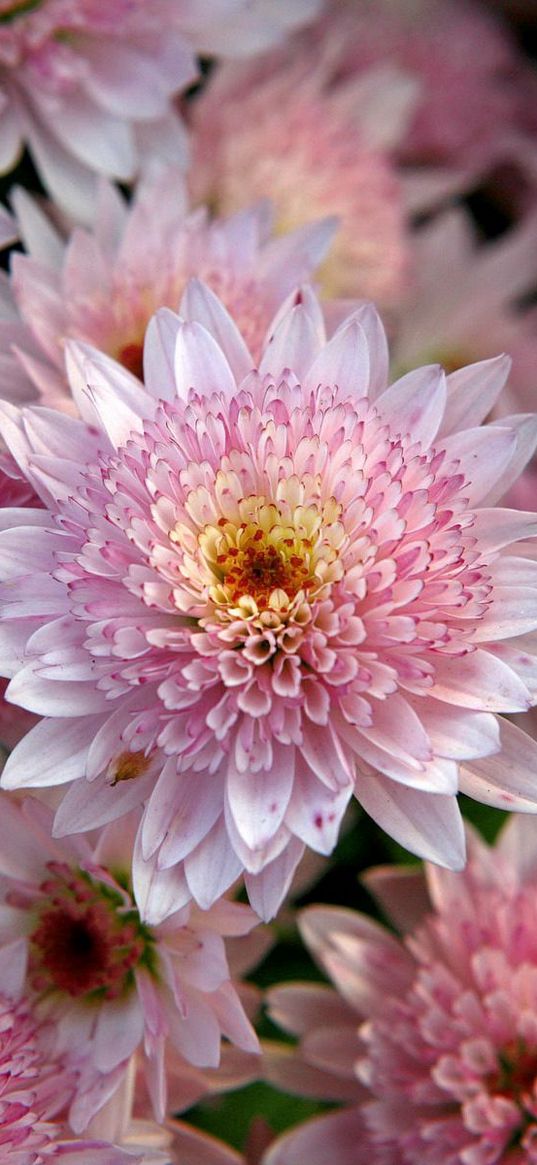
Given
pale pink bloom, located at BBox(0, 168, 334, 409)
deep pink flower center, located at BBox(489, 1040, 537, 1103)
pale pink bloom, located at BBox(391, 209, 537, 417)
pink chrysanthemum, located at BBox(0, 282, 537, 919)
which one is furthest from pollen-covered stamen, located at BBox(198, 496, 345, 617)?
pale pink bloom, located at BBox(391, 209, 537, 417)

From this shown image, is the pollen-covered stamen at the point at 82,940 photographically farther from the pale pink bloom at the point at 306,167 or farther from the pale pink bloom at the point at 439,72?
the pale pink bloom at the point at 439,72

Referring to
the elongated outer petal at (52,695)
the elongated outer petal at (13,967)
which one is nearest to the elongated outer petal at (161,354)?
the elongated outer petal at (52,695)

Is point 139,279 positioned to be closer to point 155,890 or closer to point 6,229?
point 6,229

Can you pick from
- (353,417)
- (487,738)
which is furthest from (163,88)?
(487,738)

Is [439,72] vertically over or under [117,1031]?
over

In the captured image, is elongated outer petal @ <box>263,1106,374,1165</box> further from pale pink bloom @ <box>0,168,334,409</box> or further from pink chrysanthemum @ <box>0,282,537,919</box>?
pale pink bloom @ <box>0,168,334,409</box>

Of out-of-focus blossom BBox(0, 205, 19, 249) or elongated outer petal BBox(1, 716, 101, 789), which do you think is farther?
out-of-focus blossom BBox(0, 205, 19, 249)

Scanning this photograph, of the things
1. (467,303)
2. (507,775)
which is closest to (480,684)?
(507,775)
